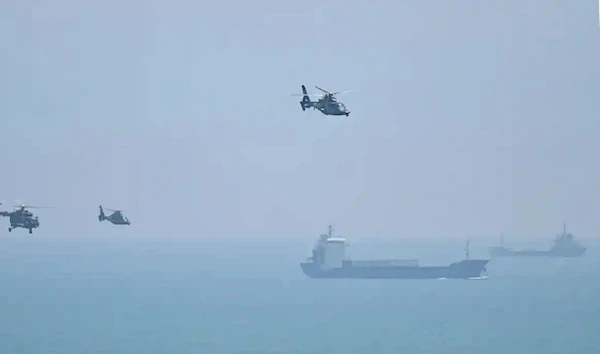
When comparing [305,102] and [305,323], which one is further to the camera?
[305,323]

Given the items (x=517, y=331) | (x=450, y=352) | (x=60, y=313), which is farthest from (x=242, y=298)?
(x=450, y=352)

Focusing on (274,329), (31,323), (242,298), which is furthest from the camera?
(242,298)

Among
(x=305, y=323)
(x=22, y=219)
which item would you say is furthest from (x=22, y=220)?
(x=305, y=323)

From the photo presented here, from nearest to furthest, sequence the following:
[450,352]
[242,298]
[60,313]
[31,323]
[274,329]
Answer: [450,352] < [274,329] < [31,323] < [60,313] < [242,298]

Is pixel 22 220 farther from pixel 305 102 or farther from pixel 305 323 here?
pixel 305 323

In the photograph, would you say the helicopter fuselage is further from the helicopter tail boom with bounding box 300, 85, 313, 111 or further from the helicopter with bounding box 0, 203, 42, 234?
the helicopter tail boom with bounding box 300, 85, 313, 111

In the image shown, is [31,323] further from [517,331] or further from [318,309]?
[517,331]

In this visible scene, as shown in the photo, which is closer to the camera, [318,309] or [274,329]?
[274,329]

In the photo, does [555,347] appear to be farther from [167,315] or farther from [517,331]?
[167,315]

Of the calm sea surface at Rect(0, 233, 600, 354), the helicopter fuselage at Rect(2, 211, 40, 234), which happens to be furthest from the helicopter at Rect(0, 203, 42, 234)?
the calm sea surface at Rect(0, 233, 600, 354)

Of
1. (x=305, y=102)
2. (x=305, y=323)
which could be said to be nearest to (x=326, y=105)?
(x=305, y=102)

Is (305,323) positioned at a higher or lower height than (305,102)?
lower
